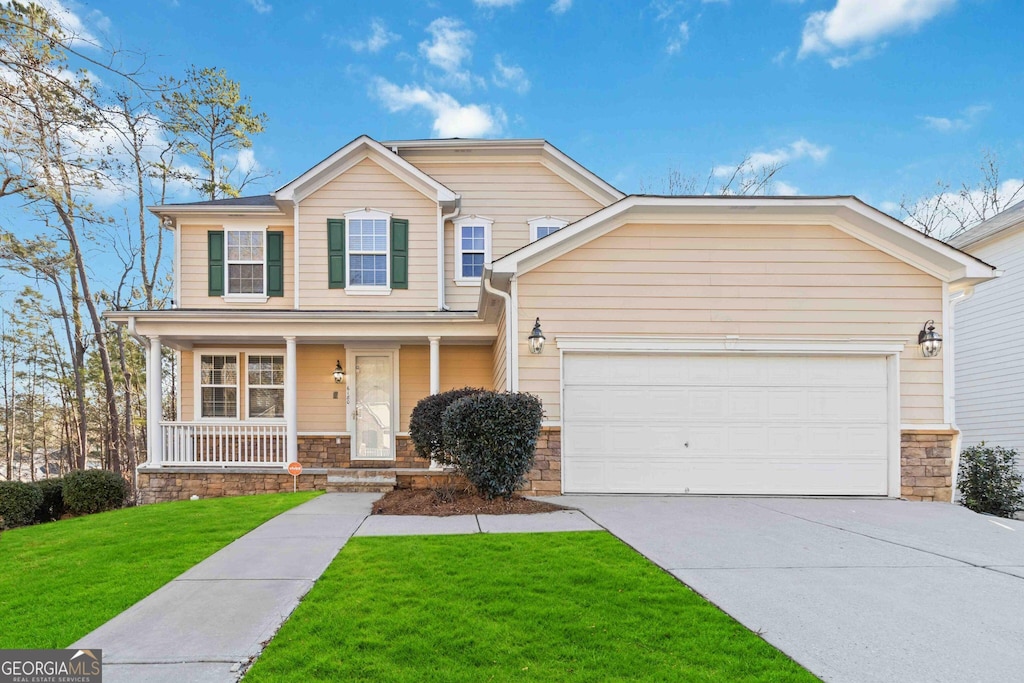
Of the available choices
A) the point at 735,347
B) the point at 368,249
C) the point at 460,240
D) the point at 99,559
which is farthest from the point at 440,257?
the point at 99,559

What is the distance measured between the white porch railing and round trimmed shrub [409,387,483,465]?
8.76ft

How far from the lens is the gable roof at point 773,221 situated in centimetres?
734

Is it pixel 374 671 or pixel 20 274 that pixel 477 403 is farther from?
pixel 20 274

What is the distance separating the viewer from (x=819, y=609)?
3.28 m

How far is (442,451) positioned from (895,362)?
6.52 meters

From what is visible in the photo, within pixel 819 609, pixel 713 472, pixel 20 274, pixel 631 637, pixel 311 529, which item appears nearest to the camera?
pixel 631 637

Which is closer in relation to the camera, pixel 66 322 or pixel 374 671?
pixel 374 671

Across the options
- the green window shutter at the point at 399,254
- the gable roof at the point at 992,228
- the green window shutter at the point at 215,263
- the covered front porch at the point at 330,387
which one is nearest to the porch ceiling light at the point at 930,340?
the gable roof at the point at 992,228

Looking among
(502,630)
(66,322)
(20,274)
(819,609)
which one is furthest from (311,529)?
(66,322)

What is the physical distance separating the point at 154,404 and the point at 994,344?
54.4 feet

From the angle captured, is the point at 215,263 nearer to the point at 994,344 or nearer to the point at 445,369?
the point at 445,369

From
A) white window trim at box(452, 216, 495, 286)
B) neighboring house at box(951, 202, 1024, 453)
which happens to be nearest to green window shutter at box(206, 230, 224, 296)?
white window trim at box(452, 216, 495, 286)

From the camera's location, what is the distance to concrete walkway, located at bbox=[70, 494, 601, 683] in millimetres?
2689

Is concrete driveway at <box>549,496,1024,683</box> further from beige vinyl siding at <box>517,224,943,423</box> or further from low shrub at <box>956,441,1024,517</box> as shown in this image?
beige vinyl siding at <box>517,224,943,423</box>
